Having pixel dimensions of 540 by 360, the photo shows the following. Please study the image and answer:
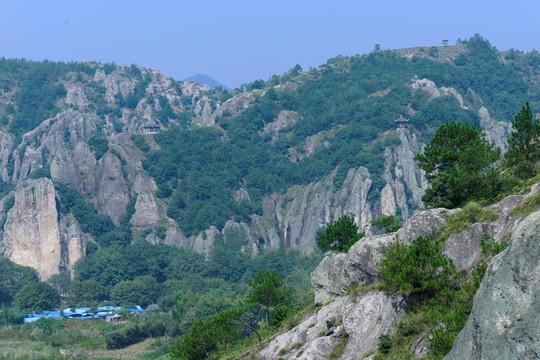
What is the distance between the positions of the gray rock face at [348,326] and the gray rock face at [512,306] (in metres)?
19.2

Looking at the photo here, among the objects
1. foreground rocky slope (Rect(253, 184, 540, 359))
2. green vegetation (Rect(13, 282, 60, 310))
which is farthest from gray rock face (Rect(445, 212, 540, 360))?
green vegetation (Rect(13, 282, 60, 310))

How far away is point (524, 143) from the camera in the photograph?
164 ft

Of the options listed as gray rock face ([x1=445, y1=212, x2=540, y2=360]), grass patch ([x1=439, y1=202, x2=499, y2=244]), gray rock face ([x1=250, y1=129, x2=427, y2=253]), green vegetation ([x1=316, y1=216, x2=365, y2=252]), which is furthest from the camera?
gray rock face ([x1=250, y1=129, x2=427, y2=253])

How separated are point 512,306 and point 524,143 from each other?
1392 inches

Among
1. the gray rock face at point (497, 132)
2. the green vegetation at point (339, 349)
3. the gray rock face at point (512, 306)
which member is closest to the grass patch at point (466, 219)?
the green vegetation at point (339, 349)

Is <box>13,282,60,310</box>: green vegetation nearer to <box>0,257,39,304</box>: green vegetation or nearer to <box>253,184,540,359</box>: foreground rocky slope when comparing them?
<box>0,257,39,304</box>: green vegetation

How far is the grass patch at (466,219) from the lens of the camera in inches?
1431

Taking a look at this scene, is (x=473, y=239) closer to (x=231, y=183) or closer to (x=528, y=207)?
(x=528, y=207)

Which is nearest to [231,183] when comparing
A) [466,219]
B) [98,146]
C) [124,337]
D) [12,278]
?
[98,146]

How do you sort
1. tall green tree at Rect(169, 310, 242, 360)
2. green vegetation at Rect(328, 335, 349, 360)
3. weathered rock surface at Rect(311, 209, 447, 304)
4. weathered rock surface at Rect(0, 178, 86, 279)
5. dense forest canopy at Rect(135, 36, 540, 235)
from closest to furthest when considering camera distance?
green vegetation at Rect(328, 335, 349, 360) → weathered rock surface at Rect(311, 209, 447, 304) → tall green tree at Rect(169, 310, 242, 360) → weathered rock surface at Rect(0, 178, 86, 279) → dense forest canopy at Rect(135, 36, 540, 235)

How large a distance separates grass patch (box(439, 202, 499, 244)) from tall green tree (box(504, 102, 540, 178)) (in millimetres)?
11297

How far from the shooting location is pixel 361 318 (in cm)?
3844

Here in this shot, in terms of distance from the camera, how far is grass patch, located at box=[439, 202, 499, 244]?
36.3 m

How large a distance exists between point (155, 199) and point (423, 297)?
445 ft
